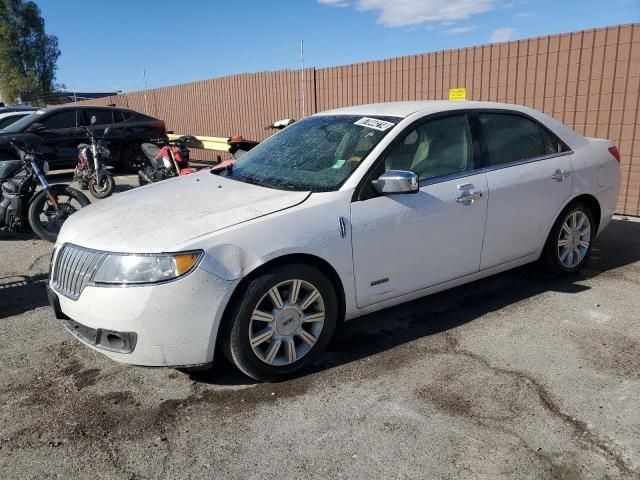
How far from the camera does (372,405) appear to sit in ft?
9.96

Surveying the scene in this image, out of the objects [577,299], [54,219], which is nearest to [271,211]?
[577,299]

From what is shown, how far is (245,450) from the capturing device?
268cm

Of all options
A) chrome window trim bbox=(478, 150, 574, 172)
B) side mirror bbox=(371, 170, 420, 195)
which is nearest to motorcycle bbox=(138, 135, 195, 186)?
chrome window trim bbox=(478, 150, 574, 172)

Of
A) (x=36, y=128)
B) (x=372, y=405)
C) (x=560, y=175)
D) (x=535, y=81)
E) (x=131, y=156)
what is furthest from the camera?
(x=131, y=156)

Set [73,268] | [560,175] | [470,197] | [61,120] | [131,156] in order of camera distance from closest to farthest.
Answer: [73,268] → [470,197] → [560,175] → [61,120] → [131,156]

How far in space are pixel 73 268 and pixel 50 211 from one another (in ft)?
13.1

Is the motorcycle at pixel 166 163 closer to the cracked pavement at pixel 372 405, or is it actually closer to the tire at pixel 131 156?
the tire at pixel 131 156

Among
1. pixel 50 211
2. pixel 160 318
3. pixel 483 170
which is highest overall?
pixel 483 170

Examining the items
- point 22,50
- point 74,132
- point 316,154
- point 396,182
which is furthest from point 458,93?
point 22,50

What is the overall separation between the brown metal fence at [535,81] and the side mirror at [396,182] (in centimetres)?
500

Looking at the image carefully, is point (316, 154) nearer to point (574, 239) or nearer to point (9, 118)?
A: point (574, 239)

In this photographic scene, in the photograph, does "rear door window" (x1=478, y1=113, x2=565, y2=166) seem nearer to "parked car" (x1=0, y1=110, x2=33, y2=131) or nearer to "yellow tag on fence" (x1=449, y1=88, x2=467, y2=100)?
"yellow tag on fence" (x1=449, y1=88, x2=467, y2=100)

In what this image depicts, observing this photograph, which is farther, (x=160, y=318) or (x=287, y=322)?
(x=287, y=322)

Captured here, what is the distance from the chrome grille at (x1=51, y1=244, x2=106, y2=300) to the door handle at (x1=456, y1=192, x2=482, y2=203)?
240 centimetres
